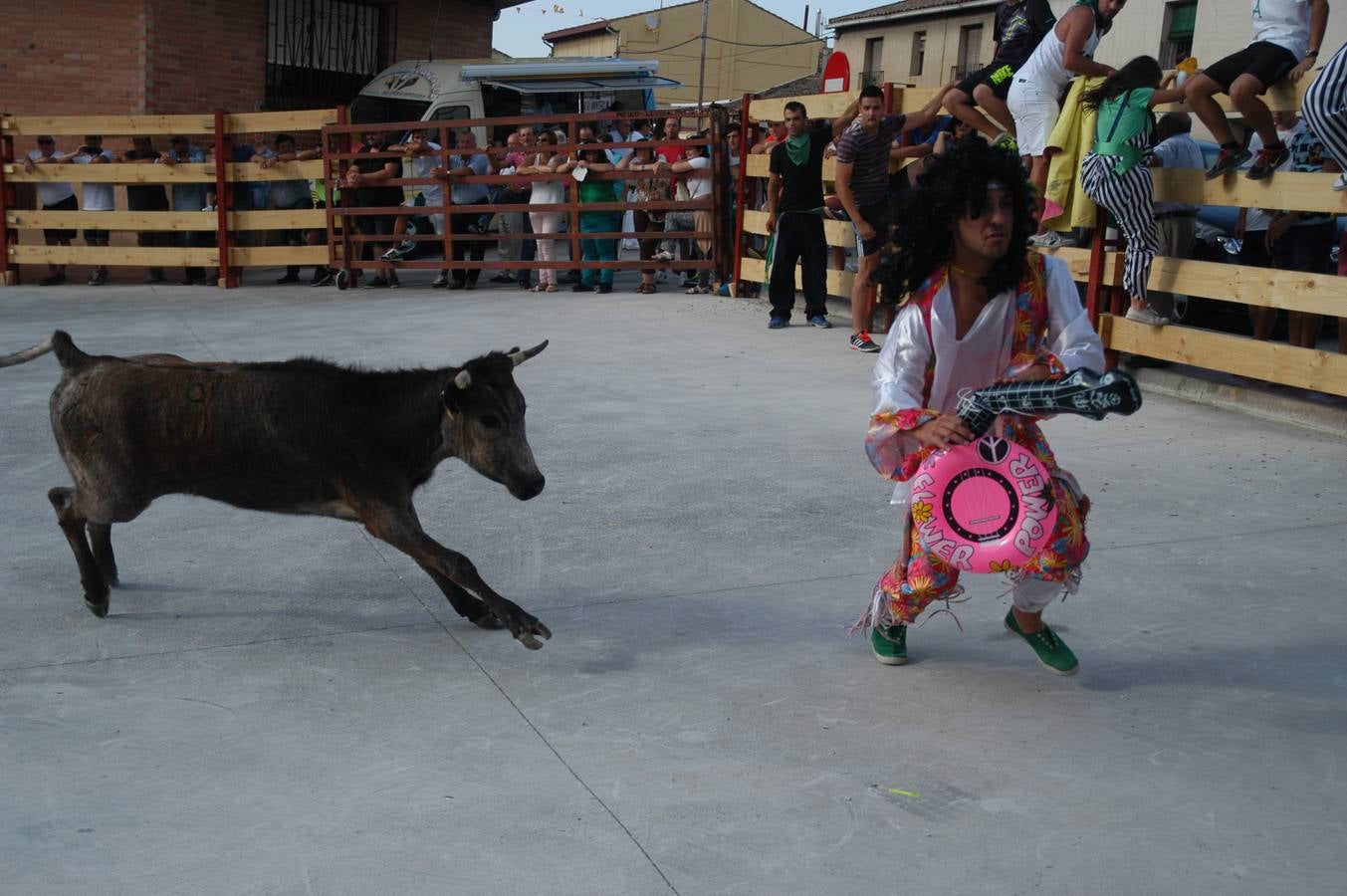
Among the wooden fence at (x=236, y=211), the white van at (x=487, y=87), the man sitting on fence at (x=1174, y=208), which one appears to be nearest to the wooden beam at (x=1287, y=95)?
the man sitting on fence at (x=1174, y=208)

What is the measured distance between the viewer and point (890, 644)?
4.03m

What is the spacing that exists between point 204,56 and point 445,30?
4.47 metres

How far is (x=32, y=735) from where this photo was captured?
11.5ft

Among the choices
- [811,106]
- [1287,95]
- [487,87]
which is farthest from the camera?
[487,87]

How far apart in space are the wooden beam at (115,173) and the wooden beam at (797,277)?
20.7 ft

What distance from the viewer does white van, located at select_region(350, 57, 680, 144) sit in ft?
61.2

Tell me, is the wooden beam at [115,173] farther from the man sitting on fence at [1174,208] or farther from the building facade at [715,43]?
the building facade at [715,43]

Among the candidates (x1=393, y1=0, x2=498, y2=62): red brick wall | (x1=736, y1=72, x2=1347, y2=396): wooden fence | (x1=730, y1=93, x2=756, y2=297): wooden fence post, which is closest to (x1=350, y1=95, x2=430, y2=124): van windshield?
(x1=393, y1=0, x2=498, y2=62): red brick wall

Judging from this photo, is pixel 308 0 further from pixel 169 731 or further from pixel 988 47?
pixel 988 47

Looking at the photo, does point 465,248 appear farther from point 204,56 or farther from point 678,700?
point 678,700

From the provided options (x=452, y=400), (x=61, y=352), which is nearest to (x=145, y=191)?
(x=61, y=352)

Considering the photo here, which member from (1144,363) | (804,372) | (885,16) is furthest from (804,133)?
(885,16)

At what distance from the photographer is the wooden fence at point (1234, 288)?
6.97m

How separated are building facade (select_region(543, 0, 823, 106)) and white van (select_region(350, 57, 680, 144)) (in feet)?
114
